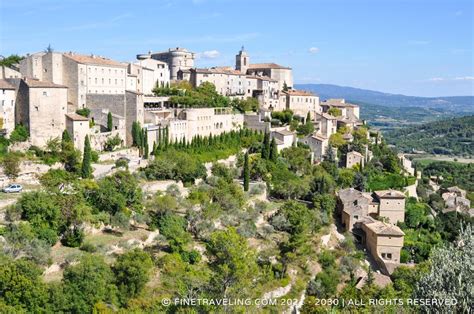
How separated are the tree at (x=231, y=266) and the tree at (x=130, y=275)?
349 centimetres

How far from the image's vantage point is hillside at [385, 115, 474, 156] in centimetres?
16070

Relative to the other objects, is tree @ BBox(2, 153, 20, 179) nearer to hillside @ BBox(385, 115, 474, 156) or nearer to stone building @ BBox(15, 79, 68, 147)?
stone building @ BBox(15, 79, 68, 147)

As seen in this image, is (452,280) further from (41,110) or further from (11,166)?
(41,110)

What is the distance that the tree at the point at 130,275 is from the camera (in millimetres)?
24422

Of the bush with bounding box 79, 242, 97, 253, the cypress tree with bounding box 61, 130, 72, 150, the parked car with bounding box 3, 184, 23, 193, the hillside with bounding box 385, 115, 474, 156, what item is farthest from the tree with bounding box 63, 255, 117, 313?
the hillside with bounding box 385, 115, 474, 156

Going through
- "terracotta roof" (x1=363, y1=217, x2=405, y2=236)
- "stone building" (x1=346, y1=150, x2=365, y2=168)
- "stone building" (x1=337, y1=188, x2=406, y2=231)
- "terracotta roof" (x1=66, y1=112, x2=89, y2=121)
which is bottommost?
"terracotta roof" (x1=363, y1=217, x2=405, y2=236)

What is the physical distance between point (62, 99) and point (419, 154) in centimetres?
13204

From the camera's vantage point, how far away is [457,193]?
6662 centimetres

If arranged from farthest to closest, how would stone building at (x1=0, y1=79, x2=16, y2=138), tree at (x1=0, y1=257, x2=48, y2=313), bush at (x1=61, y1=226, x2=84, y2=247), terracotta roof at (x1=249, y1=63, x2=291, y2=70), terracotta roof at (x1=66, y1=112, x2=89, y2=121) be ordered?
terracotta roof at (x1=249, y1=63, x2=291, y2=70), terracotta roof at (x1=66, y1=112, x2=89, y2=121), stone building at (x1=0, y1=79, x2=16, y2=138), bush at (x1=61, y1=226, x2=84, y2=247), tree at (x1=0, y1=257, x2=48, y2=313)

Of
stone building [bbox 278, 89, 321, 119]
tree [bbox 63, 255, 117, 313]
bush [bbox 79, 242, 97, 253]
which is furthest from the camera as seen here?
stone building [bbox 278, 89, 321, 119]

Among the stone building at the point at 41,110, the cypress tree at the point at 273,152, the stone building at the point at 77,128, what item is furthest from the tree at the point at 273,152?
the stone building at the point at 41,110

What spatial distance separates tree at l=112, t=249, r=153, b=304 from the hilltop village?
7 centimetres

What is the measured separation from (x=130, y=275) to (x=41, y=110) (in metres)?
19.6

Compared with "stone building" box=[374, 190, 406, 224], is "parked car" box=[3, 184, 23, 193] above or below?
above
